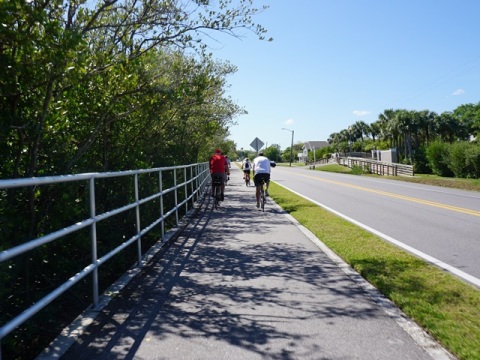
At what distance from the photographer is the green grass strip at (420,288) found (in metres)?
3.83

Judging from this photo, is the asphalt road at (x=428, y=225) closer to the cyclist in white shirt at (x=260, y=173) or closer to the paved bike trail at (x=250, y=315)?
the paved bike trail at (x=250, y=315)

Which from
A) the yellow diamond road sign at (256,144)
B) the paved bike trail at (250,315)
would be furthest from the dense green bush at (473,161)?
the paved bike trail at (250,315)

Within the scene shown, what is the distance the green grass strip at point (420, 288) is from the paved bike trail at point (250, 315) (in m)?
0.16

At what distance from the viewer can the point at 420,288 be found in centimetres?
520

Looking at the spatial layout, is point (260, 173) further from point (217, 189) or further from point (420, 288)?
point (420, 288)

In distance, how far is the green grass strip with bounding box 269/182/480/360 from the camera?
3826 mm

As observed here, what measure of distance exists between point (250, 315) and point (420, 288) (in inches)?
85.8

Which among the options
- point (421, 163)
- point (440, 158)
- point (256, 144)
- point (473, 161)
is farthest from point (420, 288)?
point (421, 163)

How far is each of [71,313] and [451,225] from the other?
882 centimetres

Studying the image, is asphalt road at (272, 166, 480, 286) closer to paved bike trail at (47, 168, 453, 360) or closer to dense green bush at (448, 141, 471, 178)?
paved bike trail at (47, 168, 453, 360)

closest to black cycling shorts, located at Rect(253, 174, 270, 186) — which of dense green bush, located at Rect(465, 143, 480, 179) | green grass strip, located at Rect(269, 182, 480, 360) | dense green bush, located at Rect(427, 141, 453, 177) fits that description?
green grass strip, located at Rect(269, 182, 480, 360)

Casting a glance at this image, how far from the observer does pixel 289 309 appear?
457 centimetres

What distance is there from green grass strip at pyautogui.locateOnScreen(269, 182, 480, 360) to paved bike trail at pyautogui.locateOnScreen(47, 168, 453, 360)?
16cm

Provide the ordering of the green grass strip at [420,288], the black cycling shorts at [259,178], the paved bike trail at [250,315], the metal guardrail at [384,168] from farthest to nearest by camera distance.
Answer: the metal guardrail at [384,168]
the black cycling shorts at [259,178]
the green grass strip at [420,288]
the paved bike trail at [250,315]
